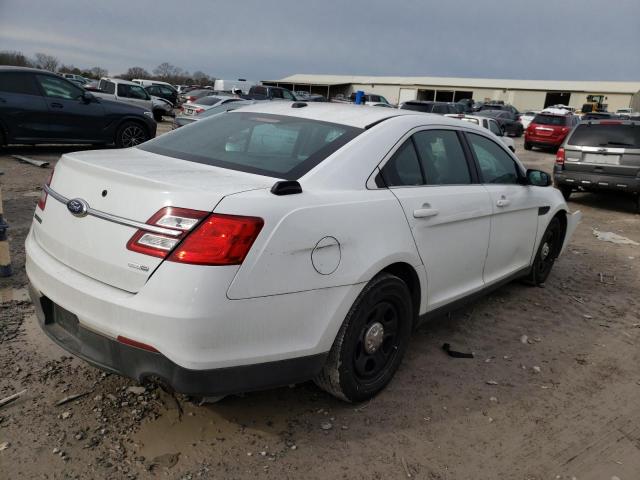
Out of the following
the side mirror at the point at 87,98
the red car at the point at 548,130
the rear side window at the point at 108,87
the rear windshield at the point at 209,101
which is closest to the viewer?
the side mirror at the point at 87,98

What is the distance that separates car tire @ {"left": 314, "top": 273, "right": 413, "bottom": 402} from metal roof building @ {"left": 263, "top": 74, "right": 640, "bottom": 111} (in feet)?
208

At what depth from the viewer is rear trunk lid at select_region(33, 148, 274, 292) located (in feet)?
7.61

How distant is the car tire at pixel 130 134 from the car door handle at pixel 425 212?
9764 mm

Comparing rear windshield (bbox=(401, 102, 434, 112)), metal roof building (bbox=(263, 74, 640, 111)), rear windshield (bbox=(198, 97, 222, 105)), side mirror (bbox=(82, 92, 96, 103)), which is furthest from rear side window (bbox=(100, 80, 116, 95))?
metal roof building (bbox=(263, 74, 640, 111))

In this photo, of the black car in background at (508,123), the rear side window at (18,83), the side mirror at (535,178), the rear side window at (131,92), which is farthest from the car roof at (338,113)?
the black car in background at (508,123)

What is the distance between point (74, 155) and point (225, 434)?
1751 mm

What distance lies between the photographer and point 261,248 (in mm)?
2314

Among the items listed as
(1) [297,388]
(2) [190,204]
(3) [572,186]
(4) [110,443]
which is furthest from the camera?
(3) [572,186]

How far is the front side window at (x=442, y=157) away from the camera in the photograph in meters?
3.45

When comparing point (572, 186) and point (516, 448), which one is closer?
point (516, 448)

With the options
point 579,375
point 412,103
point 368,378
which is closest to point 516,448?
point 368,378

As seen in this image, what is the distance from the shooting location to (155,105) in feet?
78.3

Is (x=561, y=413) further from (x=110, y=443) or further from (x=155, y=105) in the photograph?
(x=155, y=105)

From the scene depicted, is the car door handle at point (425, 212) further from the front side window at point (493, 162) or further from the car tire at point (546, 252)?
the car tire at point (546, 252)
